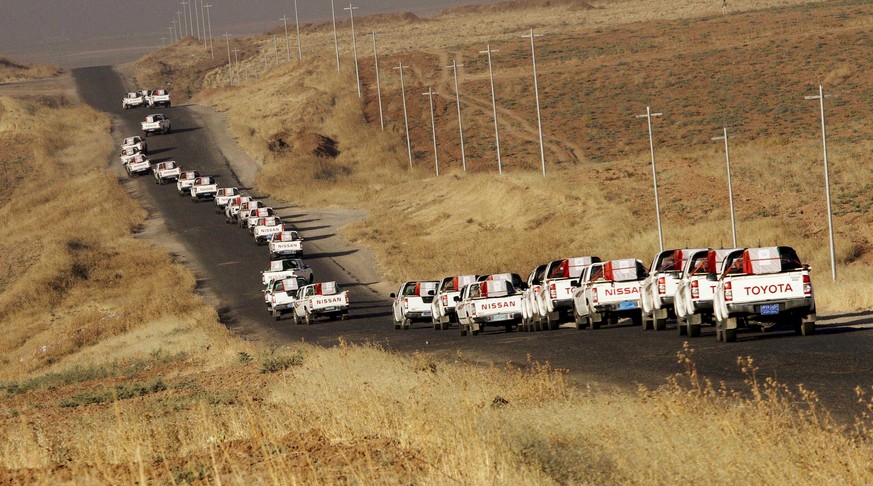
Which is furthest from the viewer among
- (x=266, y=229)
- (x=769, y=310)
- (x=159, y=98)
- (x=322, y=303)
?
(x=159, y=98)

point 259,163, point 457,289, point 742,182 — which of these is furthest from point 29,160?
point 457,289

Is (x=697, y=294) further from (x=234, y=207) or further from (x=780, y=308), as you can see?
(x=234, y=207)

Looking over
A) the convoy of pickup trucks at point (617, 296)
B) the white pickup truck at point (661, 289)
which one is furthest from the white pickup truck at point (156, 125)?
the white pickup truck at point (661, 289)

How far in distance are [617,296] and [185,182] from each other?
217ft

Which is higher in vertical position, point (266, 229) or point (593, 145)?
point (593, 145)

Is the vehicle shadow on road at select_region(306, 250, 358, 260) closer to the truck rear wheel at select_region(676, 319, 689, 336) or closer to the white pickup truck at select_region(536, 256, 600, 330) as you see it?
the white pickup truck at select_region(536, 256, 600, 330)

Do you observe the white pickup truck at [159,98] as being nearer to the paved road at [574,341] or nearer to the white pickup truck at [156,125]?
the white pickup truck at [156,125]

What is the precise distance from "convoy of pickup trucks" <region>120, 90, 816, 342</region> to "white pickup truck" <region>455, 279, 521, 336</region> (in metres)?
0.03

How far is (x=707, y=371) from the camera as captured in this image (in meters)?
19.2

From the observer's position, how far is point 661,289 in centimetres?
2923

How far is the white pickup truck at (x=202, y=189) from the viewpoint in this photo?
9144 centimetres

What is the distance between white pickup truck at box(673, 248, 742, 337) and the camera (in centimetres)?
2617

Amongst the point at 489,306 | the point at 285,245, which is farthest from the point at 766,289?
the point at 285,245

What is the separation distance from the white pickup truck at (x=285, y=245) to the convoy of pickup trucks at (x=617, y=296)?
50.9 ft
